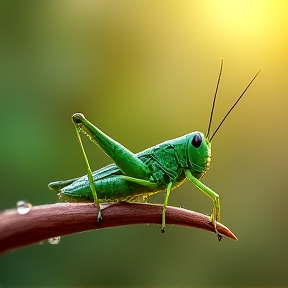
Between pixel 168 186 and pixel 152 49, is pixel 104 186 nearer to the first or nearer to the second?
A: pixel 168 186

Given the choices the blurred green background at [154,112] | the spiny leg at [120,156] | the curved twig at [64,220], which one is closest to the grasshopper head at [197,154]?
the spiny leg at [120,156]

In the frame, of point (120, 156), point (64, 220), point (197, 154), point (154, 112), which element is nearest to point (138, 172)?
point (120, 156)

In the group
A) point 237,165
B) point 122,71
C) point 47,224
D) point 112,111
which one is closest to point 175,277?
point 237,165

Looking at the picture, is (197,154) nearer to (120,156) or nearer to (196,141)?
(196,141)

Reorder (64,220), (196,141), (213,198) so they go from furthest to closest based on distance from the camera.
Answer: (196,141), (213,198), (64,220)

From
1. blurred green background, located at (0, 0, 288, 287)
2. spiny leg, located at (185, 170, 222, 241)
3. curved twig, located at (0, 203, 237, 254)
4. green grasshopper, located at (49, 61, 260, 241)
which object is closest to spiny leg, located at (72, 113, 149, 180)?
green grasshopper, located at (49, 61, 260, 241)

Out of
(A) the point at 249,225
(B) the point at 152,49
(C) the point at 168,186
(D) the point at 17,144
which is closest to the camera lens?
(C) the point at 168,186

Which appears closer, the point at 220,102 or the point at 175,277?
the point at 175,277
